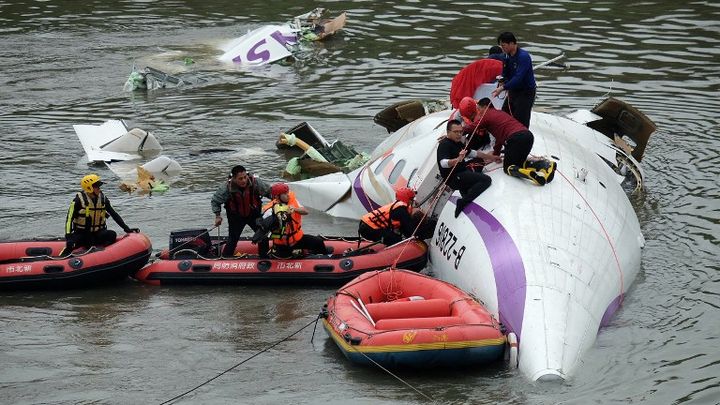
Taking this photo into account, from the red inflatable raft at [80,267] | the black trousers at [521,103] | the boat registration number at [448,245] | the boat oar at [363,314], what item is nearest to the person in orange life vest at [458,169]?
the boat registration number at [448,245]

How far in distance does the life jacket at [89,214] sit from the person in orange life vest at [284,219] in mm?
2378

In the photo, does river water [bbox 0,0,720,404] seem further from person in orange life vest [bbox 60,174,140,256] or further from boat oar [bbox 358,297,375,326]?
person in orange life vest [bbox 60,174,140,256]

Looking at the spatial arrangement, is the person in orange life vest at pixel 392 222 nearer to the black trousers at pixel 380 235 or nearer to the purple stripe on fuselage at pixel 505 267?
the black trousers at pixel 380 235

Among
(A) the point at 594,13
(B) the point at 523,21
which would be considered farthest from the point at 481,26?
(A) the point at 594,13

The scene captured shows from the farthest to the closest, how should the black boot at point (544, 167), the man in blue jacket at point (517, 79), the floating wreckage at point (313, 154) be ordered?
the floating wreckage at point (313, 154)
the man in blue jacket at point (517, 79)
the black boot at point (544, 167)

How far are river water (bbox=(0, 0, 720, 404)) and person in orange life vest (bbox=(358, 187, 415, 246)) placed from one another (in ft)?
4.85

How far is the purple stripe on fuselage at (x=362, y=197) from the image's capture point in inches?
774

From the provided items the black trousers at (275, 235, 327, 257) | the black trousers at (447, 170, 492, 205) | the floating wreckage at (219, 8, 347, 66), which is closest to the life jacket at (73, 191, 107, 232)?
the black trousers at (275, 235, 327, 257)

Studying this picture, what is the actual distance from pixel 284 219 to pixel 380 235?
157cm

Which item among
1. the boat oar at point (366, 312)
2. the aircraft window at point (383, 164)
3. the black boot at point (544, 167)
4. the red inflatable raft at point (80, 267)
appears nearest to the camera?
the boat oar at point (366, 312)

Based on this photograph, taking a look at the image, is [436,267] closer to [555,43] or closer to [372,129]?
[372,129]

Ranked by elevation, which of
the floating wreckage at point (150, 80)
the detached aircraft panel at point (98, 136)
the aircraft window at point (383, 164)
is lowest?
the detached aircraft panel at point (98, 136)

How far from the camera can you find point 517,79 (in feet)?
58.9

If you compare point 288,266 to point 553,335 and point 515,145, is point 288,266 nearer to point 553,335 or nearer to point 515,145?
point 515,145
